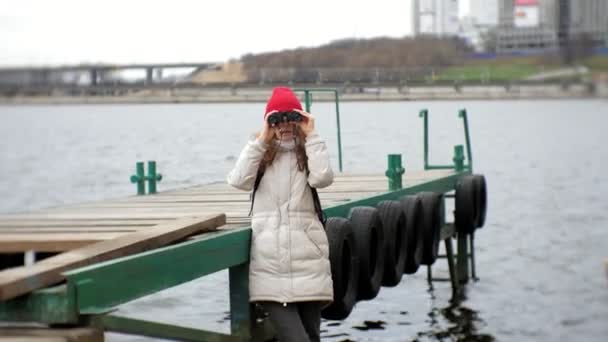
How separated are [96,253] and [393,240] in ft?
15.3

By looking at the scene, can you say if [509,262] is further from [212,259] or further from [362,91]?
[212,259]

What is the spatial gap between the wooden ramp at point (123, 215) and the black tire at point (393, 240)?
0.28 m

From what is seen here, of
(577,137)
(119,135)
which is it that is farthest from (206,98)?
(577,137)

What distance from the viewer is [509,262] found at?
2006 centimetres

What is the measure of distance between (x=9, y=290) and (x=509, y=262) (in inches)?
639

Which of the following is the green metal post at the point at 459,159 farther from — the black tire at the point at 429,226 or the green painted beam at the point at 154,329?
the green painted beam at the point at 154,329

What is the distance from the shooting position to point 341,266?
25.5ft

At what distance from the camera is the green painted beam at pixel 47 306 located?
4648 millimetres

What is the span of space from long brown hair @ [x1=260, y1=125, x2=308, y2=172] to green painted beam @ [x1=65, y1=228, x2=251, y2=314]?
59 centimetres

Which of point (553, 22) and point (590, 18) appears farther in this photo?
point (553, 22)

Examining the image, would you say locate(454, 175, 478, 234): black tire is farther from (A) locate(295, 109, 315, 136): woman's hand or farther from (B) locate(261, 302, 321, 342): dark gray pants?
(A) locate(295, 109, 315, 136): woman's hand

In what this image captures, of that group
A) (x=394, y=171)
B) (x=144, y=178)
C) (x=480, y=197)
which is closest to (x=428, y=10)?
(x=480, y=197)

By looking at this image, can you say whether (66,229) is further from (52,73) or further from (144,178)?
(144,178)

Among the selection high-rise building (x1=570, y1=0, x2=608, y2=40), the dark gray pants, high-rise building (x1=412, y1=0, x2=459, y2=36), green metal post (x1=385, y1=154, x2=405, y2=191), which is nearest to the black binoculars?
the dark gray pants
